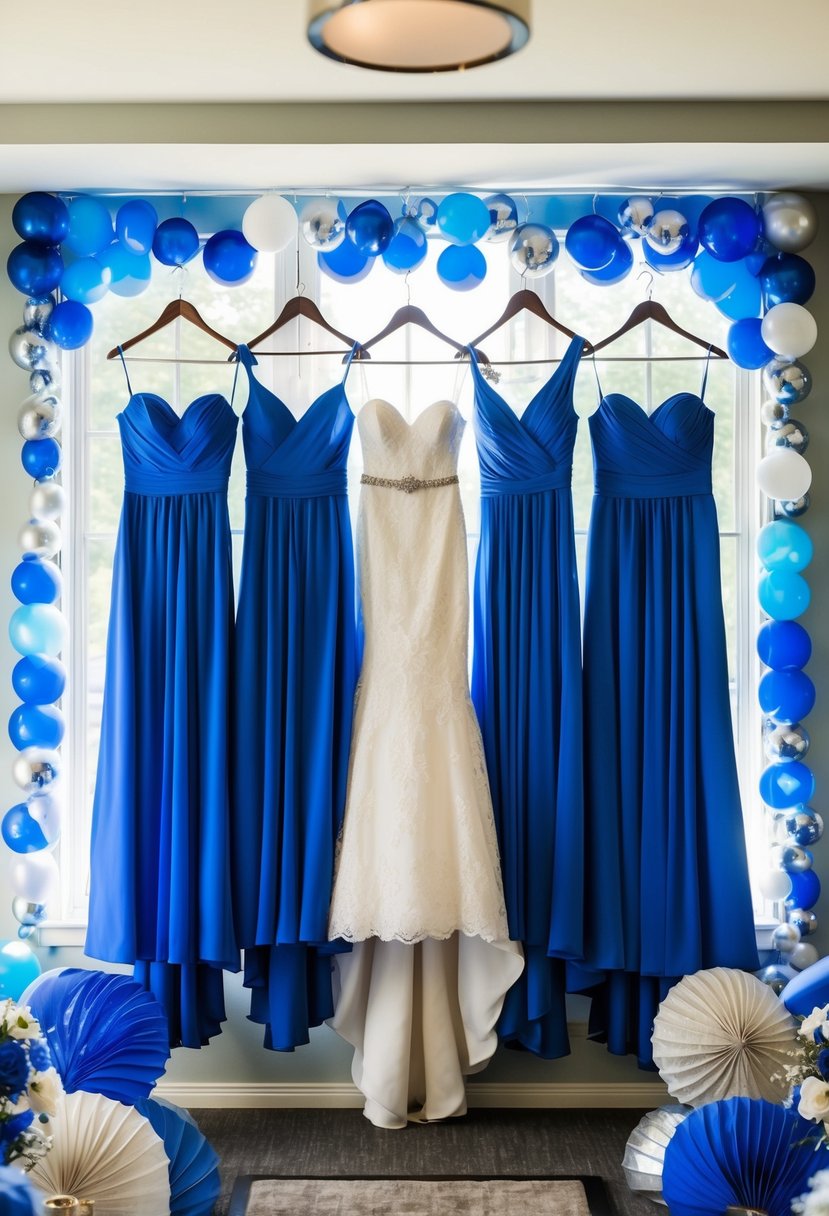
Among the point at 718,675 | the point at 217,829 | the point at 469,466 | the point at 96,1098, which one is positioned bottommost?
the point at 96,1098

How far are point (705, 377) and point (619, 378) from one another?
27 cm

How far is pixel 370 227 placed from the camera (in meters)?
3.17

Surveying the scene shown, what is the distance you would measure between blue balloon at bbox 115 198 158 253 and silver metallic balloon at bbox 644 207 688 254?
51.3 inches

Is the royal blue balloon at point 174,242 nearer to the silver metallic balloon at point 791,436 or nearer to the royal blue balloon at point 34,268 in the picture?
the royal blue balloon at point 34,268

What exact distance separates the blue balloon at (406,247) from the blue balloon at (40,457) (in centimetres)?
103

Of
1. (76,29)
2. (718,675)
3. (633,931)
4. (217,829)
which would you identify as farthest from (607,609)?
(76,29)

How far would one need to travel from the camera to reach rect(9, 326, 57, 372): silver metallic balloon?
3309mm

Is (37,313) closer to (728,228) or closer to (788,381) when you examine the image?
(728,228)

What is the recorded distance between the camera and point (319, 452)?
3.23 metres

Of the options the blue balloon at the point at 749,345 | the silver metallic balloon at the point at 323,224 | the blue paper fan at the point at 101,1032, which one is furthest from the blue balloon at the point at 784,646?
the blue paper fan at the point at 101,1032

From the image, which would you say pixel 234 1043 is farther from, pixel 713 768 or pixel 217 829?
pixel 713 768

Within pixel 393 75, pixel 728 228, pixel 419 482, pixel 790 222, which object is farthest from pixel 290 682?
pixel 790 222

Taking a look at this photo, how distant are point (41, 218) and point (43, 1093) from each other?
7.26ft

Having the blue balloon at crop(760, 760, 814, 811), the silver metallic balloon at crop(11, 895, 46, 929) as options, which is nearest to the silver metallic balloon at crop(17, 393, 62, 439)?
the silver metallic balloon at crop(11, 895, 46, 929)
